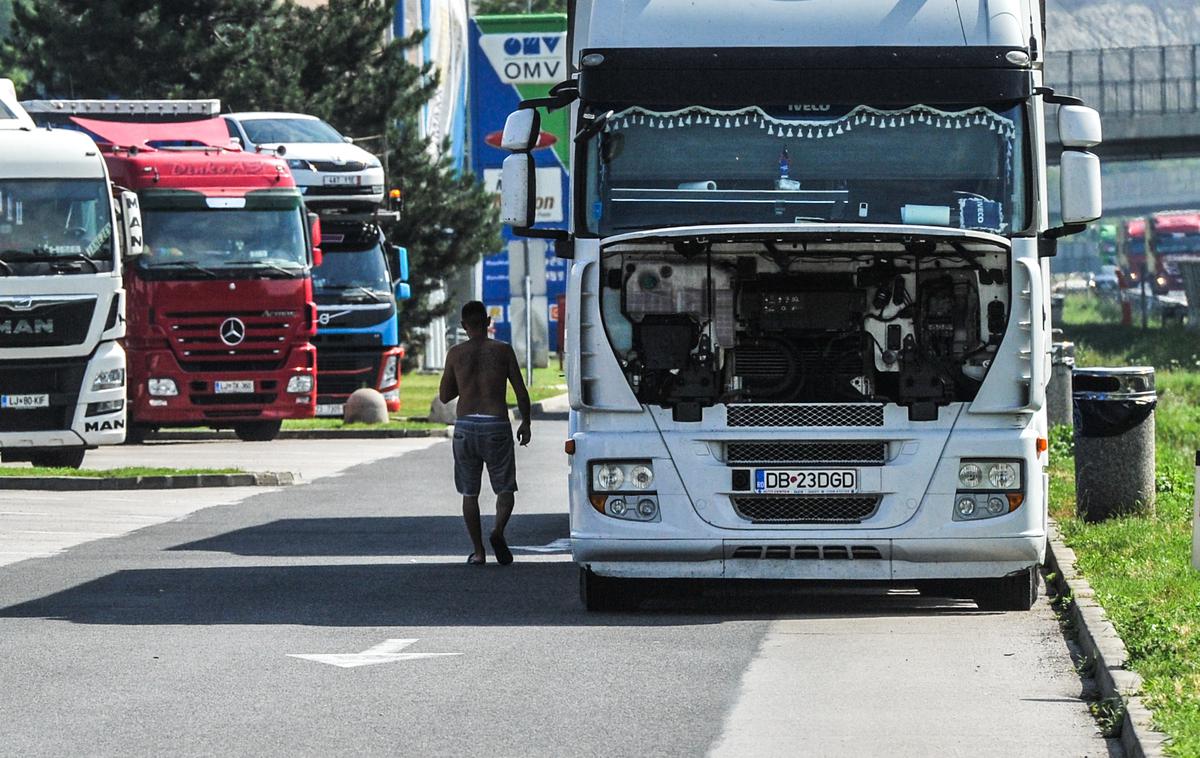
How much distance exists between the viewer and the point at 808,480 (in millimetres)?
12359

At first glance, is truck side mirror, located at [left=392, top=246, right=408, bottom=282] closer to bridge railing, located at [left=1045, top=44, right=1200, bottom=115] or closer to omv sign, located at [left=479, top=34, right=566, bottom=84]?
omv sign, located at [left=479, top=34, right=566, bottom=84]

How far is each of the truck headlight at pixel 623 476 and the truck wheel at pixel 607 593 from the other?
0.56m

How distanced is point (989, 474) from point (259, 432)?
21.3m

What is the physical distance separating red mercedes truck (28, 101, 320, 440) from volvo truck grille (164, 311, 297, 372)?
0.01 meters

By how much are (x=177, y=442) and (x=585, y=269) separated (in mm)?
21514

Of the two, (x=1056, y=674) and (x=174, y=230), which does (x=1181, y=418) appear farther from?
(x=1056, y=674)

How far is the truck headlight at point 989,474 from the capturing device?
40.6ft

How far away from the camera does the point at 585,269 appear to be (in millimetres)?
12344

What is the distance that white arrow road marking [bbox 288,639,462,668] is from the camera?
1086 centimetres

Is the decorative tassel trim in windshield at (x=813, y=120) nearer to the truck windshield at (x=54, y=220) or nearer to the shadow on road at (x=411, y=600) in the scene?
the shadow on road at (x=411, y=600)


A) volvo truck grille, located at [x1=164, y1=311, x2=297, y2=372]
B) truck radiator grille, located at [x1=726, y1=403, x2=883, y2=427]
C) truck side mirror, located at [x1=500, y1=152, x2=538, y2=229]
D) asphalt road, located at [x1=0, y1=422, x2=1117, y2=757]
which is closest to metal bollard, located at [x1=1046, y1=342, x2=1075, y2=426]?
volvo truck grille, located at [x1=164, y1=311, x2=297, y2=372]

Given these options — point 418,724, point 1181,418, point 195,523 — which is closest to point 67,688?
point 418,724

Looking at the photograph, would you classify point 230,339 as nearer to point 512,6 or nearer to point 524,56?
point 524,56

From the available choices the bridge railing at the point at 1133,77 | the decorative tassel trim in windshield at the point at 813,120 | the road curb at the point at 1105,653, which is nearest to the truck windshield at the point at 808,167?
the decorative tassel trim in windshield at the point at 813,120
